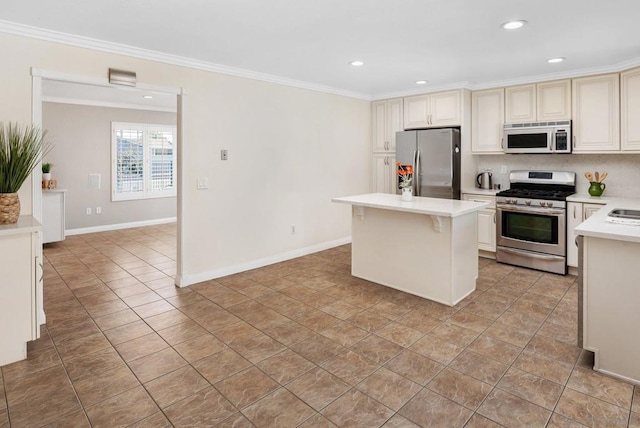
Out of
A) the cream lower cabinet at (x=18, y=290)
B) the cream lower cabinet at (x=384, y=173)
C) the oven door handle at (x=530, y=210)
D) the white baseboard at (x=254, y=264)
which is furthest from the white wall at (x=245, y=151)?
the oven door handle at (x=530, y=210)

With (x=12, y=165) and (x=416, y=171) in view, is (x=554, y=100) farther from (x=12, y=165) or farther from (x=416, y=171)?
(x=12, y=165)

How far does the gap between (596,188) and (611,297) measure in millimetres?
2632

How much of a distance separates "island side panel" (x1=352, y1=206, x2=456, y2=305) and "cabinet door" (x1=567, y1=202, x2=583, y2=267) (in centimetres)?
188

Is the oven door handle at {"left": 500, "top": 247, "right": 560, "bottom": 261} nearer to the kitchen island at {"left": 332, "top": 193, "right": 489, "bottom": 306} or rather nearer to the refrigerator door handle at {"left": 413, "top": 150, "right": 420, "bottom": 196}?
the kitchen island at {"left": 332, "top": 193, "right": 489, "bottom": 306}

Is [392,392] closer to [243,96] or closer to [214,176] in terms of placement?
[214,176]

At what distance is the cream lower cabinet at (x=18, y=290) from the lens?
2.51m

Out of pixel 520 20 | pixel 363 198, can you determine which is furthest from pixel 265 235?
pixel 520 20

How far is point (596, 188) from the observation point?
4422 mm

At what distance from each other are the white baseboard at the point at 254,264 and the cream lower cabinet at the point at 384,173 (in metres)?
1.00

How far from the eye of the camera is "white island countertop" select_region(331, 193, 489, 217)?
→ 3.31 meters

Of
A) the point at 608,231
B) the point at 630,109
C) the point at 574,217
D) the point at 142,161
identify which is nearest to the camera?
the point at 608,231

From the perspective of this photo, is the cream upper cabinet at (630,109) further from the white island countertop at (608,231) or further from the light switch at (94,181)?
the light switch at (94,181)

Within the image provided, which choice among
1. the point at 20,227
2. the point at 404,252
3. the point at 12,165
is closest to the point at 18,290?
the point at 20,227

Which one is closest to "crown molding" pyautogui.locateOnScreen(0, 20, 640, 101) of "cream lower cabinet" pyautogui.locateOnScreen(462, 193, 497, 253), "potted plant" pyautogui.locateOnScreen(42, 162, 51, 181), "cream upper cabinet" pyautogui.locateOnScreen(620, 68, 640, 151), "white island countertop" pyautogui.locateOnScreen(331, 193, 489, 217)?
"cream upper cabinet" pyautogui.locateOnScreen(620, 68, 640, 151)
